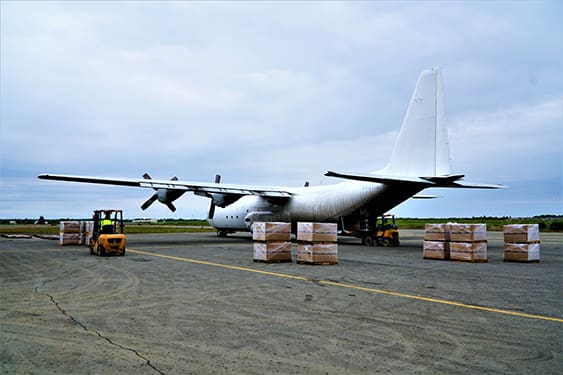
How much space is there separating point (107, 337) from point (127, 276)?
6961 mm

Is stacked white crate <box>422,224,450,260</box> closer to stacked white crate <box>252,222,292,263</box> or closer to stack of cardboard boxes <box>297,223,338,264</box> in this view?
stack of cardboard boxes <box>297,223,338,264</box>

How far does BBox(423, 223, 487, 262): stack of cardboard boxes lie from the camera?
→ 17.3 metres

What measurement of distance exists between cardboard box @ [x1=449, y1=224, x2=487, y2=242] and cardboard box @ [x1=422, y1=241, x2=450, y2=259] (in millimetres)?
533

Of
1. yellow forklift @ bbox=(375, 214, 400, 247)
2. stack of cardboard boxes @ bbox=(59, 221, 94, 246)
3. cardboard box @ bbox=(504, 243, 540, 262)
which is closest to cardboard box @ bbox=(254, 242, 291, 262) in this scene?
cardboard box @ bbox=(504, 243, 540, 262)

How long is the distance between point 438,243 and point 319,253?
5.50 m

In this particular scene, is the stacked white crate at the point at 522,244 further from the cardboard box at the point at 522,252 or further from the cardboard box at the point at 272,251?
the cardboard box at the point at 272,251

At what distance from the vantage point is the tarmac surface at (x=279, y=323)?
532cm

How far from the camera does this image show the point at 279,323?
7328 millimetres

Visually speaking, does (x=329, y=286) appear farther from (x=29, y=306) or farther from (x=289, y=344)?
(x=29, y=306)

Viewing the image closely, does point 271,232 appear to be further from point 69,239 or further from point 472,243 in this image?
point 69,239

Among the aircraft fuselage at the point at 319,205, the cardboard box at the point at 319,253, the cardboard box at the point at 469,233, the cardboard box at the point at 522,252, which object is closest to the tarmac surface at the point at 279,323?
the cardboard box at the point at 319,253

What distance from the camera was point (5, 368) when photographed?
5.07 meters

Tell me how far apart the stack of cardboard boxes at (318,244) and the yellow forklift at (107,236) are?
848 cm

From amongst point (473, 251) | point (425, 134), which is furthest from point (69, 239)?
point (473, 251)
